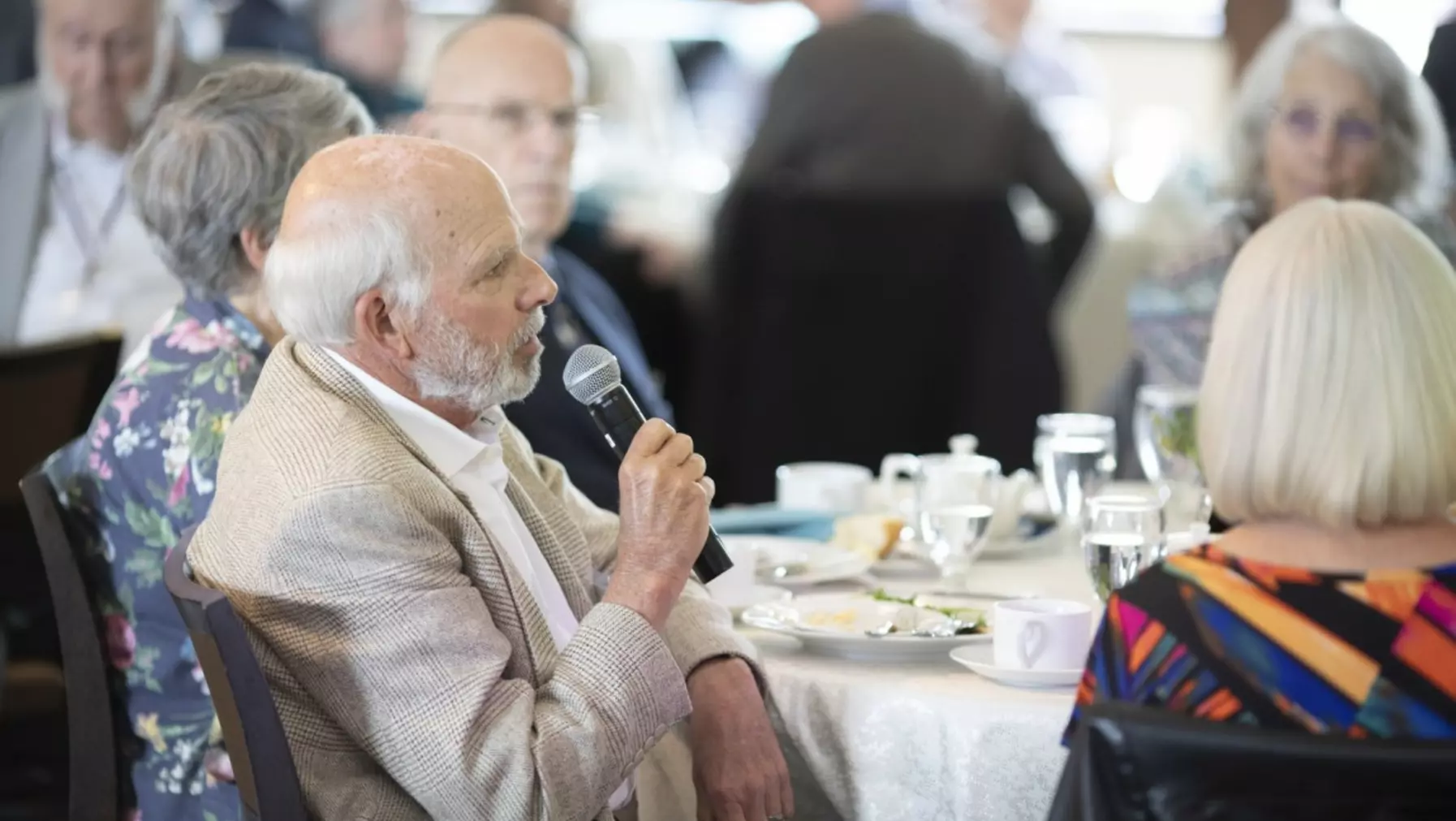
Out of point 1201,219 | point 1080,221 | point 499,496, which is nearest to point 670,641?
point 499,496

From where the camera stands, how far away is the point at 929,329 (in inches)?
→ 169

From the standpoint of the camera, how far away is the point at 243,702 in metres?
1.55

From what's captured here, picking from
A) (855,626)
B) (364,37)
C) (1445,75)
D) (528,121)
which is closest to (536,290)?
(855,626)

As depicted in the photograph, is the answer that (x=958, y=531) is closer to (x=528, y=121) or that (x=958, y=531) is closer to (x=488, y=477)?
(x=488, y=477)

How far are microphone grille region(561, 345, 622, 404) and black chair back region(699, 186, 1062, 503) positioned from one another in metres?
2.40

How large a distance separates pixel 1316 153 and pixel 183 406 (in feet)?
6.96

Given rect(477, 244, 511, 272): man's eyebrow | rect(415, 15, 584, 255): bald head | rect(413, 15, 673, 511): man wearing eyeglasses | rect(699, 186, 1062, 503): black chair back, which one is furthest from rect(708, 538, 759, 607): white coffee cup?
rect(699, 186, 1062, 503): black chair back

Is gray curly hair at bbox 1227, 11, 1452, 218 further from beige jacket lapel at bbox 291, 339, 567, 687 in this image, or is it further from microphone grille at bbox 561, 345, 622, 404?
beige jacket lapel at bbox 291, 339, 567, 687

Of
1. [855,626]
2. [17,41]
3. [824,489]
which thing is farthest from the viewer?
[17,41]

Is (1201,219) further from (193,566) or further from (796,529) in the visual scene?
(193,566)

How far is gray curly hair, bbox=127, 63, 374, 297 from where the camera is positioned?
88.8 inches

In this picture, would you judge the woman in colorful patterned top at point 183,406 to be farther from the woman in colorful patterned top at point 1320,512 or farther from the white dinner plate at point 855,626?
the woman in colorful patterned top at point 1320,512

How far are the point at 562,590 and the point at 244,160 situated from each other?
752 millimetres

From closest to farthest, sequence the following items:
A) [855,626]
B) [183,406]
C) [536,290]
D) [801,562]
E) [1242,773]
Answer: [1242,773]
[536,290]
[855,626]
[183,406]
[801,562]
